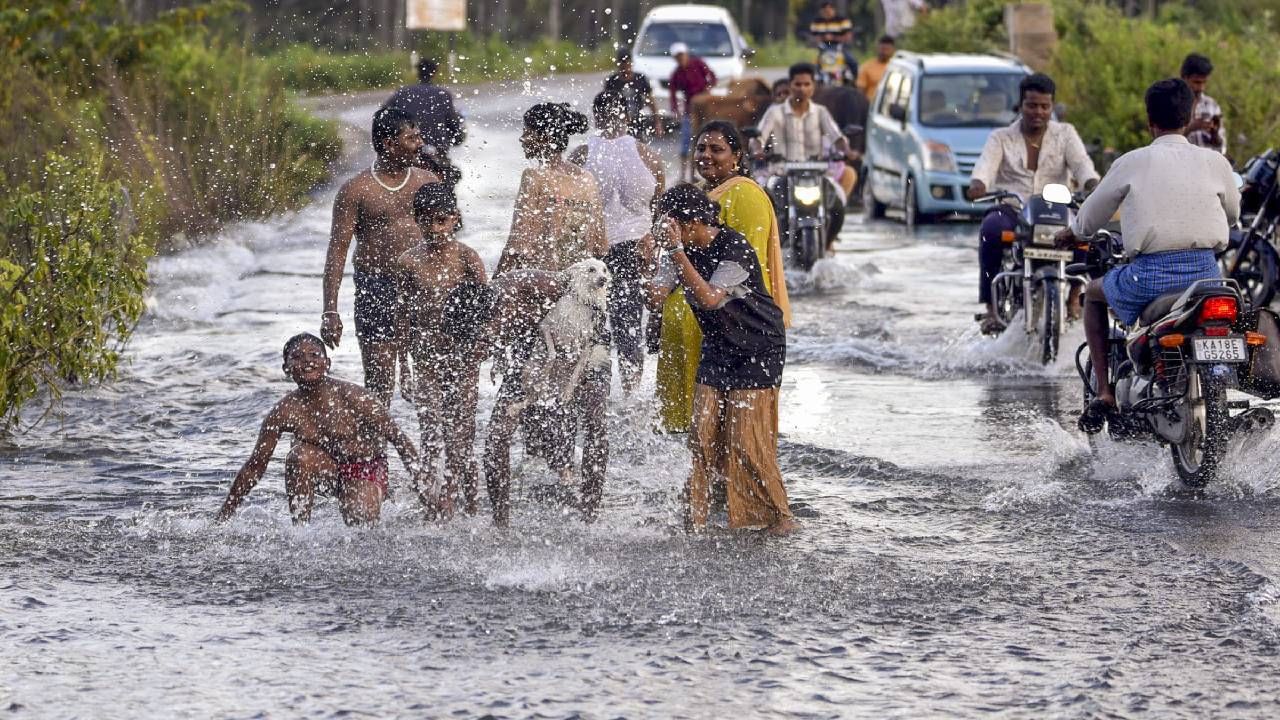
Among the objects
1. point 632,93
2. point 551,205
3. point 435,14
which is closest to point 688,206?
point 551,205

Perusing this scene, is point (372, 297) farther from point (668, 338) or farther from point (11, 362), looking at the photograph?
point (11, 362)

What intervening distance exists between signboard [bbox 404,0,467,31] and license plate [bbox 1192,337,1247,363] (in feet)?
95.4

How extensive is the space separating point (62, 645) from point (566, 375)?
229 centimetres

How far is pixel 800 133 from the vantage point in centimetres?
1703

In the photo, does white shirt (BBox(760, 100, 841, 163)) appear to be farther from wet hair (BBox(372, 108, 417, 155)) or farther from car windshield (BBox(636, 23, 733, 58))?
car windshield (BBox(636, 23, 733, 58))

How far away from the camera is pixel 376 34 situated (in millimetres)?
60312

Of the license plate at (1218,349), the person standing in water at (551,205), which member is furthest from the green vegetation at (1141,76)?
the person standing in water at (551,205)

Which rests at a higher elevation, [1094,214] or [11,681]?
[1094,214]

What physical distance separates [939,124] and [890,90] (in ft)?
5.25

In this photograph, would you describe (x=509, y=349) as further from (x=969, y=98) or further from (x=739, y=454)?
(x=969, y=98)

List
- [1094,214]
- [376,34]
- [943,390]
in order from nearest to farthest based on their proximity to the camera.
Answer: [1094,214] < [943,390] < [376,34]

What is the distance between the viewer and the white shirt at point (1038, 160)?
12016 mm

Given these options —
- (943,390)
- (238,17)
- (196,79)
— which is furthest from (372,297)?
(238,17)

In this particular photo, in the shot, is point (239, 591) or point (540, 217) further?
point (540, 217)
